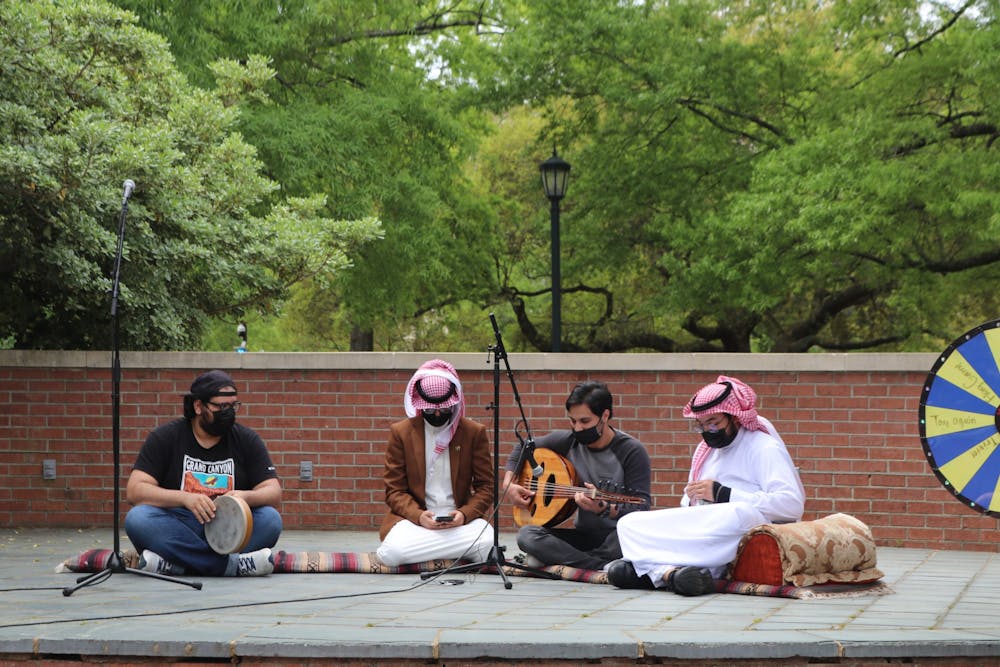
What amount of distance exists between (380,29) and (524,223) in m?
6.18

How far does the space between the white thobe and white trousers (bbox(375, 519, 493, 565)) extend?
3.79 ft

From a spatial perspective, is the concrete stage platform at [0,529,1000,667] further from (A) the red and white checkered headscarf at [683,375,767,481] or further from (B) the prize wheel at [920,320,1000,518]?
(A) the red and white checkered headscarf at [683,375,767,481]

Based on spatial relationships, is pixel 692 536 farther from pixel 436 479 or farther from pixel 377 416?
pixel 377 416

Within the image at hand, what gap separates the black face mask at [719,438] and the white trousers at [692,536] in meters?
0.39

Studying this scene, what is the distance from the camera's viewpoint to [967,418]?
A: 20.2 feet

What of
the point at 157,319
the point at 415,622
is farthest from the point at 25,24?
the point at 415,622

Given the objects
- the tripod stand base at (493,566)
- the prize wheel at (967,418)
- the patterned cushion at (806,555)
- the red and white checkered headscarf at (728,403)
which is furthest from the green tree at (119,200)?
the prize wheel at (967,418)

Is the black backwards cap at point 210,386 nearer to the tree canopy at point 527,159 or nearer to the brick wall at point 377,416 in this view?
the brick wall at point 377,416

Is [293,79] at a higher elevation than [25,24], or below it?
higher

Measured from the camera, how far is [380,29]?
24.9m

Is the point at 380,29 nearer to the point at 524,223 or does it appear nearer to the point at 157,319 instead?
the point at 524,223

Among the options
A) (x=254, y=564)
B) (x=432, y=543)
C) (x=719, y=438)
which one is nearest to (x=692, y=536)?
(x=719, y=438)

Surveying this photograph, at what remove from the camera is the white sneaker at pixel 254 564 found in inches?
333

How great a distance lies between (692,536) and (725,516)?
24cm
